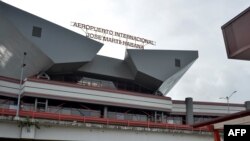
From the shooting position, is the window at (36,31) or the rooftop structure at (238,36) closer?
the rooftop structure at (238,36)

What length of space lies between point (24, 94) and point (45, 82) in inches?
140

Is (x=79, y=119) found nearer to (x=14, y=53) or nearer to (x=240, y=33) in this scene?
(x=14, y=53)

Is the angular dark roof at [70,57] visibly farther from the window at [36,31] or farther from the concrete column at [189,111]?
the concrete column at [189,111]

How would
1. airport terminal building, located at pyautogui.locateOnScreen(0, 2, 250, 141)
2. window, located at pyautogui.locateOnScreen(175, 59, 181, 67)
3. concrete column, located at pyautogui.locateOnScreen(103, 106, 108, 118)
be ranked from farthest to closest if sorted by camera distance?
window, located at pyautogui.locateOnScreen(175, 59, 181, 67), concrete column, located at pyautogui.locateOnScreen(103, 106, 108, 118), airport terminal building, located at pyautogui.locateOnScreen(0, 2, 250, 141)

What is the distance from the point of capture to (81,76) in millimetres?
60156

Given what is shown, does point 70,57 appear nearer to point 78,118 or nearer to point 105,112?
point 105,112

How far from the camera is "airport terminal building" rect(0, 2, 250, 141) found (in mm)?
49812

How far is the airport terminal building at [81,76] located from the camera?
49812 millimetres

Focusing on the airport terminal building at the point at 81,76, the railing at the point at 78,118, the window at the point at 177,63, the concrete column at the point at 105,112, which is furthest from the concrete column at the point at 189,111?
the railing at the point at 78,118

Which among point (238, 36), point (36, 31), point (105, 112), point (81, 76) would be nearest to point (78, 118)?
point (105, 112)

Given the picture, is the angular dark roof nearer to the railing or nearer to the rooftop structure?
the railing

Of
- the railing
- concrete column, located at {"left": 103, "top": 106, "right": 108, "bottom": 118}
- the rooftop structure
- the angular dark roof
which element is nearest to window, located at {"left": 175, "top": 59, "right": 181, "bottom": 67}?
the angular dark roof

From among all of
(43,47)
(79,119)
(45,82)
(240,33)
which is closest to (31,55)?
(43,47)

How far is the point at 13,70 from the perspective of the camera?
55031 millimetres
